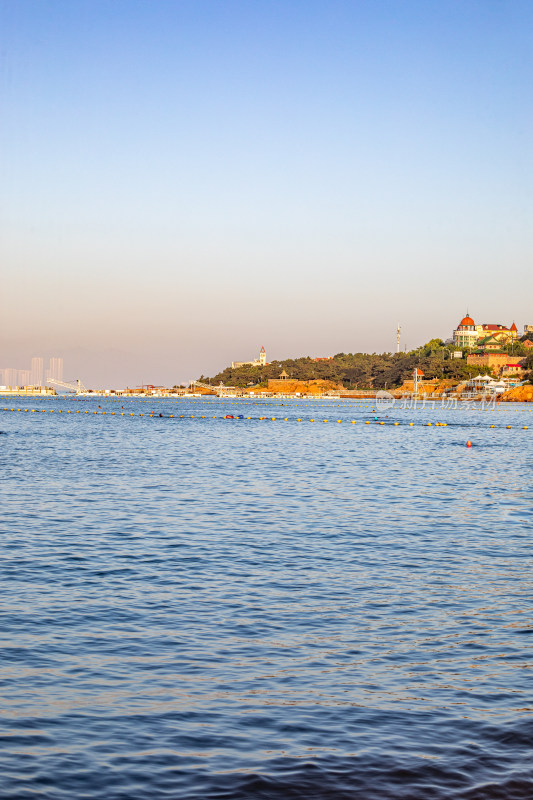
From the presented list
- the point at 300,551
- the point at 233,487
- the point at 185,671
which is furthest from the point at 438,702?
the point at 233,487

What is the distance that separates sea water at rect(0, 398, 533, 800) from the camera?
9.90m

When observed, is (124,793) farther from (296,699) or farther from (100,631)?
(100,631)

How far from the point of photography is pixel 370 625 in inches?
632

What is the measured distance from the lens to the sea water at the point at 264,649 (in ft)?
32.5

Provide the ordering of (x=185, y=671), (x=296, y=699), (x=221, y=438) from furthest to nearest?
(x=221, y=438) → (x=185, y=671) → (x=296, y=699)

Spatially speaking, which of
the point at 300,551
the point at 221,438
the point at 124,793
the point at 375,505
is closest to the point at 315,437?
the point at 221,438

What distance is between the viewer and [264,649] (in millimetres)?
14383

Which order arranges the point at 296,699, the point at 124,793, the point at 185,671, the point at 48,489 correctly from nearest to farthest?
1. the point at 124,793
2. the point at 296,699
3. the point at 185,671
4. the point at 48,489

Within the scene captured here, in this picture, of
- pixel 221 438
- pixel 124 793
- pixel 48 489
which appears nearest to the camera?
pixel 124 793

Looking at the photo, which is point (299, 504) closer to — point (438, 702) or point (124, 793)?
point (438, 702)

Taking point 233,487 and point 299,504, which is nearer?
point 299,504

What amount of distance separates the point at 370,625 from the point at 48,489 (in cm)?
2490

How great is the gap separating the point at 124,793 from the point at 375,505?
2556 centimetres

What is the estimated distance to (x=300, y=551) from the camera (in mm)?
23500
